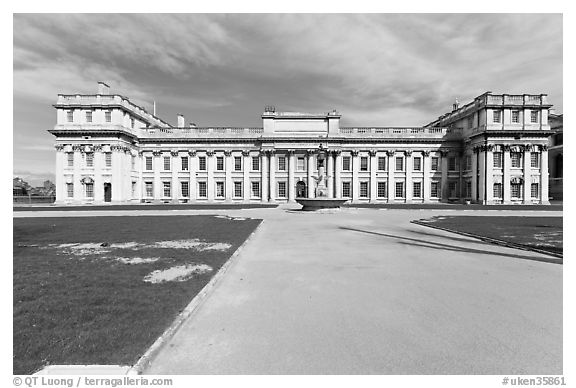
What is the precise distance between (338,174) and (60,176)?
44694 millimetres

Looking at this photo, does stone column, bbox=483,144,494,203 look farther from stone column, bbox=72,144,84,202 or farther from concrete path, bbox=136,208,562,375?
stone column, bbox=72,144,84,202

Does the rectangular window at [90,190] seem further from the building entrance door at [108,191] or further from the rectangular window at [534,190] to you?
the rectangular window at [534,190]

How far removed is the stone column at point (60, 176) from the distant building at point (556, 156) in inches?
3281

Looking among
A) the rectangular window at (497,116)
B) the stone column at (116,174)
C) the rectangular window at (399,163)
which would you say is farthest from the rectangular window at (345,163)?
the stone column at (116,174)

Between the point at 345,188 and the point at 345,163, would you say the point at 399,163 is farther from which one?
the point at 345,188

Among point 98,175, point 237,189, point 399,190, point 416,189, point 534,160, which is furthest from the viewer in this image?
point 237,189

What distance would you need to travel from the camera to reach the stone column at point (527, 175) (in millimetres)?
41969

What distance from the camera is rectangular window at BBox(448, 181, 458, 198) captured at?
4725 centimetres

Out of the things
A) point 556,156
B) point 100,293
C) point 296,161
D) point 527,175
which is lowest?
point 100,293

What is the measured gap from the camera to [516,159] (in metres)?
42.7

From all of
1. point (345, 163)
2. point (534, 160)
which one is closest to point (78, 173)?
point (345, 163)

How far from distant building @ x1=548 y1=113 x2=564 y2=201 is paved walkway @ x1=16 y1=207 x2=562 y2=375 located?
58.8 metres
